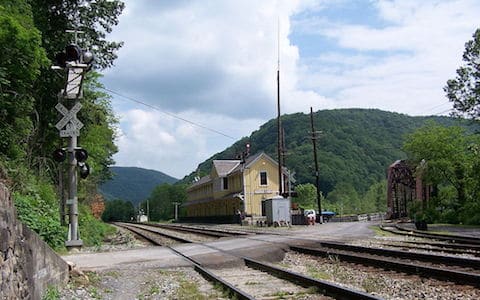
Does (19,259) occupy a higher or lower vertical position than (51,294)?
higher

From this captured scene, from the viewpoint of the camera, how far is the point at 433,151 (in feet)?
162

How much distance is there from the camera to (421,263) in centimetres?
1273

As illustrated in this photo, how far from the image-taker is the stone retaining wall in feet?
21.1

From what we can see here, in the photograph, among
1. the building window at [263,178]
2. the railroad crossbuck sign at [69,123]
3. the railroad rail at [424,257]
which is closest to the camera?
the railroad rail at [424,257]

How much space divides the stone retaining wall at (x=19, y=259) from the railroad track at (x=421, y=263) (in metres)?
6.94

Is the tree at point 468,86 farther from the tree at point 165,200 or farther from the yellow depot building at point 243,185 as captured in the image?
the tree at point 165,200

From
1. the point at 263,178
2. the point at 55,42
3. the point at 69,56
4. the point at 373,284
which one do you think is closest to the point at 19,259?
the point at 373,284

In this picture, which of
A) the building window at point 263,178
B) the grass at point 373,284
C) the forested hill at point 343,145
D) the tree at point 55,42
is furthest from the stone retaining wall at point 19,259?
the forested hill at point 343,145

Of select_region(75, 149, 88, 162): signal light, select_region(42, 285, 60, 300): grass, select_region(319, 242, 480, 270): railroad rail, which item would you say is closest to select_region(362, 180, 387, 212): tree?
select_region(319, 242, 480, 270): railroad rail

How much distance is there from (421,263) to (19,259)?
9.23 meters

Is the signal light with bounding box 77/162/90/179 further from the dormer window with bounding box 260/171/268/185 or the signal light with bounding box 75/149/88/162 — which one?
the dormer window with bounding box 260/171/268/185

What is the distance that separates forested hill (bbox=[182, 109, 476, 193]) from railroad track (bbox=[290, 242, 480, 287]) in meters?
88.4

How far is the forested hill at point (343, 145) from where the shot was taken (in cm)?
10800

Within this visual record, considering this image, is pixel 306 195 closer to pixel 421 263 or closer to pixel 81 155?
pixel 81 155
